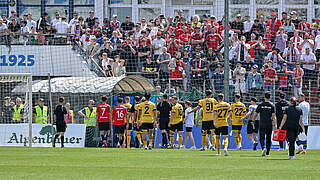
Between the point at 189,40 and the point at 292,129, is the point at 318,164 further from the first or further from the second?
the point at 189,40

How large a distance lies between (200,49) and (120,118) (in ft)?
16.5

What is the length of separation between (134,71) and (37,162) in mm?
13402

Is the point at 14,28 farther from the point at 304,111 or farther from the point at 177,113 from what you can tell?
the point at 304,111

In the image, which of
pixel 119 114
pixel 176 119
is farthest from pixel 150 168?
pixel 119 114

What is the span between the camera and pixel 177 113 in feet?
84.2

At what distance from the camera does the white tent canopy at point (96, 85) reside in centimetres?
2795

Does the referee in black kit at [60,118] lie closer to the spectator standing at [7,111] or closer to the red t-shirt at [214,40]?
the spectator standing at [7,111]

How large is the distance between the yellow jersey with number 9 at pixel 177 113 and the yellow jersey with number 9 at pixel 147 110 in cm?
122

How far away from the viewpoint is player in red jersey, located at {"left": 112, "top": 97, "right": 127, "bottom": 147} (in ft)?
85.6

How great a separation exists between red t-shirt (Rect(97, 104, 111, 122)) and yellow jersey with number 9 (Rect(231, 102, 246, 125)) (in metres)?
5.14

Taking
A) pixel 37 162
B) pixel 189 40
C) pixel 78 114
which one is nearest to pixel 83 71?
pixel 78 114

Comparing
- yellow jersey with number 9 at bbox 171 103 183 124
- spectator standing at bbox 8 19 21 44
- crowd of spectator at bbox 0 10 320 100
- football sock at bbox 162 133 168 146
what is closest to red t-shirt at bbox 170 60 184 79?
crowd of spectator at bbox 0 10 320 100

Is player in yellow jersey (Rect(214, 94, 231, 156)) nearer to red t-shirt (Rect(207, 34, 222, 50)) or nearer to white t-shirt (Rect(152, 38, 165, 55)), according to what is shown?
red t-shirt (Rect(207, 34, 222, 50))

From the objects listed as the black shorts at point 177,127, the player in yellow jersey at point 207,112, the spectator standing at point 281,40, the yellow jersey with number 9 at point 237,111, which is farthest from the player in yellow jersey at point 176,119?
the spectator standing at point 281,40
